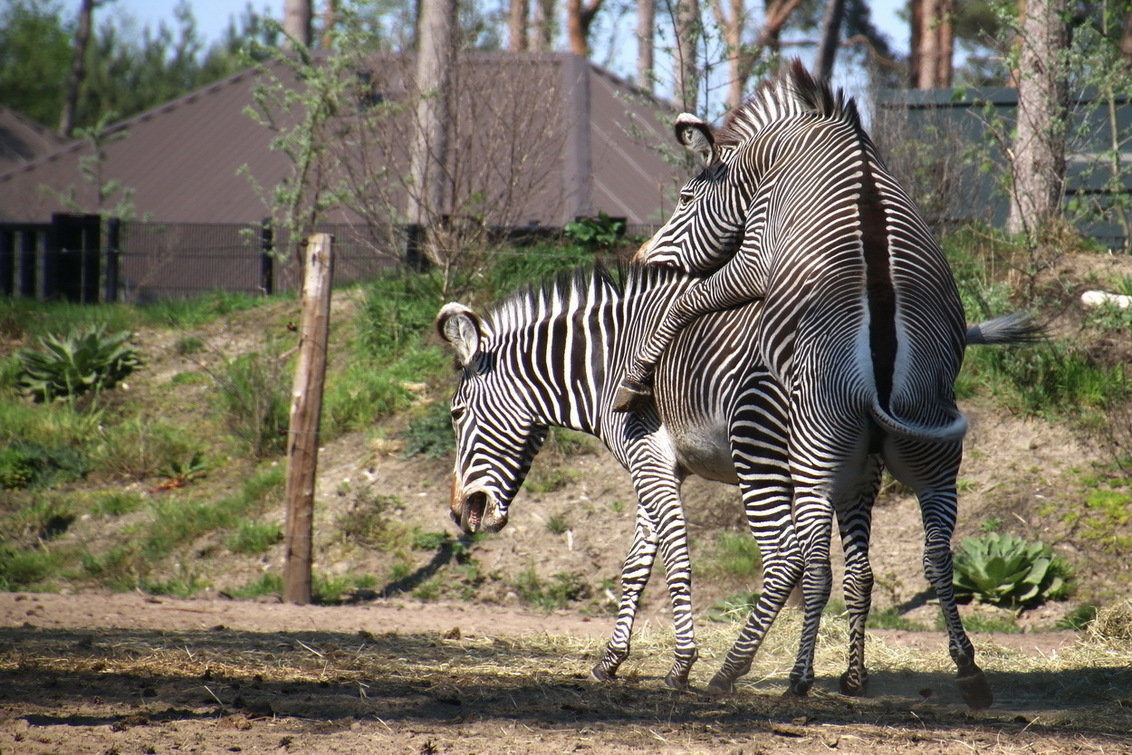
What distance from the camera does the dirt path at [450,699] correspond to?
155 inches

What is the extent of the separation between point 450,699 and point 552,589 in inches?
149

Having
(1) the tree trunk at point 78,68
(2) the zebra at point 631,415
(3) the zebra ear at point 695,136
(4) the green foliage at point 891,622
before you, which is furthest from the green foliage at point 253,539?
(1) the tree trunk at point 78,68

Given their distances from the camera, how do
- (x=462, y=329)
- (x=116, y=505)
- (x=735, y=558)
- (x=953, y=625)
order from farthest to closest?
(x=116, y=505) < (x=735, y=558) < (x=462, y=329) < (x=953, y=625)

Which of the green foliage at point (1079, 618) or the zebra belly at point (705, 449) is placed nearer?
the zebra belly at point (705, 449)

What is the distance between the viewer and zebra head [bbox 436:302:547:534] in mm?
6234

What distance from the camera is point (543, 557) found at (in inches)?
344

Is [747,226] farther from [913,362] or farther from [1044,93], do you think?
[1044,93]

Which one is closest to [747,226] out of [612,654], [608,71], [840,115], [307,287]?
[840,115]

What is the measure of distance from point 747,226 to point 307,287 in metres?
4.17

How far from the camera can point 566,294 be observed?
6.31 m

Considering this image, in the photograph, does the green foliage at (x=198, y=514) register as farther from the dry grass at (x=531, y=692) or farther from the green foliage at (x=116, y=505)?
the dry grass at (x=531, y=692)

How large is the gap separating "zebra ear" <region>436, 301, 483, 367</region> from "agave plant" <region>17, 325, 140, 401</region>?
6.86 metres

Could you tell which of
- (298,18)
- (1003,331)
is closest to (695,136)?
(1003,331)

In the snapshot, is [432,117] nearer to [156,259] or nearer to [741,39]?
[156,259]
